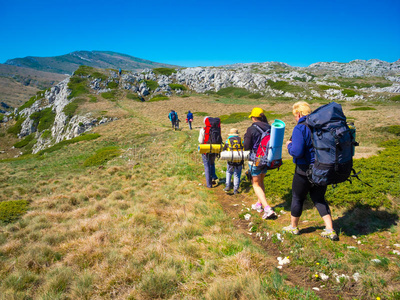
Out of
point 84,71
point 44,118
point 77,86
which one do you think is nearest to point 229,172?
point 44,118

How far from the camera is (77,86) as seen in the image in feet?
230

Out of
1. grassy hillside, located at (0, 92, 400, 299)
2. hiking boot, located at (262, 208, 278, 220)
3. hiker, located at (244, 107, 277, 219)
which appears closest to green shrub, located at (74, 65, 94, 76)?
grassy hillside, located at (0, 92, 400, 299)

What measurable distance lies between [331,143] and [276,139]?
1.21 meters

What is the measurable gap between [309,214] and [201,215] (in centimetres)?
320

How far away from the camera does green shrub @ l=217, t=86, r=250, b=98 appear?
74044mm

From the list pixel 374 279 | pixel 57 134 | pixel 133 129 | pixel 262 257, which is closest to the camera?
pixel 374 279

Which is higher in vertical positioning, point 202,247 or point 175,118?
point 175,118

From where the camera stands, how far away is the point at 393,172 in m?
6.54

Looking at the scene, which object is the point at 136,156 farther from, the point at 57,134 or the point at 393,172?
the point at 57,134

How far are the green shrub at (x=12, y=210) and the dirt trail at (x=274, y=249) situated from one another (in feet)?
27.1

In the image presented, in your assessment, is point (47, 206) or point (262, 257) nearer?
point (262, 257)

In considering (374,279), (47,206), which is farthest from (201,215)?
(47,206)

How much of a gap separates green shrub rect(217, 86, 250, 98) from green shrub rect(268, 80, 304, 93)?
9833mm

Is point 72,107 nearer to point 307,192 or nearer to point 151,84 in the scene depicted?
point 151,84
